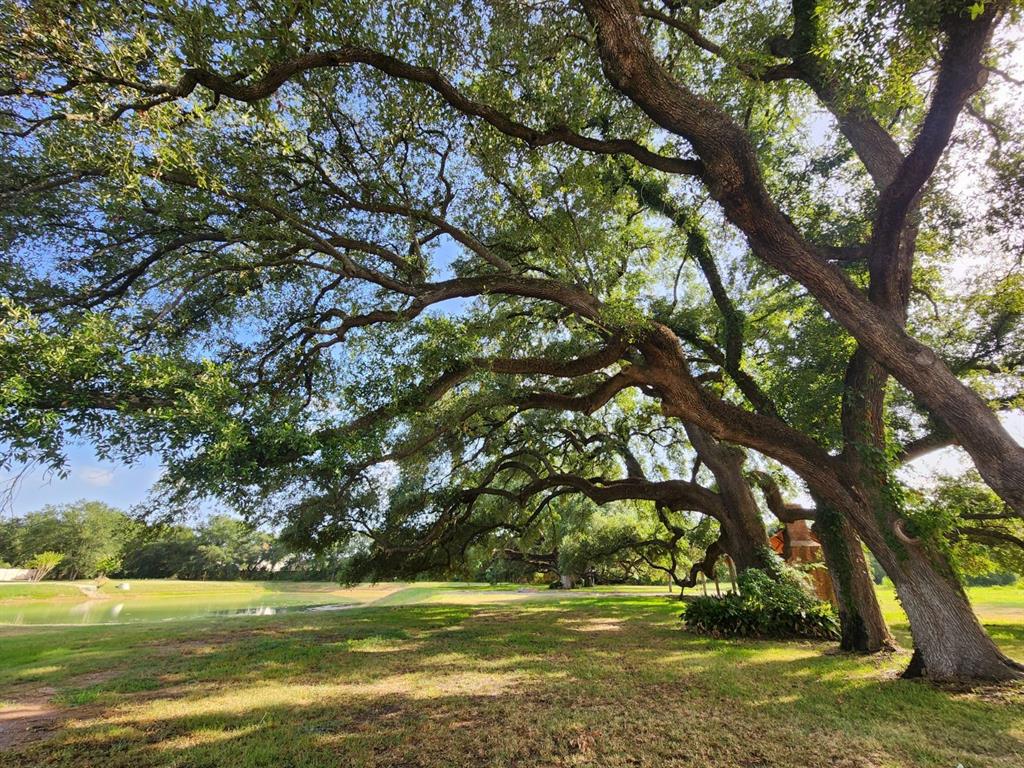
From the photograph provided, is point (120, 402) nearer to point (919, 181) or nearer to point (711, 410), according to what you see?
point (711, 410)

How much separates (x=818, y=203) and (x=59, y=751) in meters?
10.7

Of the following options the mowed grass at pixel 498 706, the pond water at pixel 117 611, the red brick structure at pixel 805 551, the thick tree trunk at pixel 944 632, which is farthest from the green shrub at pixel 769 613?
the pond water at pixel 117 611

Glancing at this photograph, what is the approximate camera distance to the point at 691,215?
800 centimetres

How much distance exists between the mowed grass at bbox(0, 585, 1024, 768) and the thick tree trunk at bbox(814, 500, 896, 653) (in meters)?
0.48

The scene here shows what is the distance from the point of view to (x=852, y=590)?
7.66 m

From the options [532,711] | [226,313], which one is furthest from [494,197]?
[532,711]

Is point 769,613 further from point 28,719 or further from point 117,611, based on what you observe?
point 117,611

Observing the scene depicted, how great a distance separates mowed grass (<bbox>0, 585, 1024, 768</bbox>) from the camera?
3.50 meters

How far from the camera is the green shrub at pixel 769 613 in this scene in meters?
8.90

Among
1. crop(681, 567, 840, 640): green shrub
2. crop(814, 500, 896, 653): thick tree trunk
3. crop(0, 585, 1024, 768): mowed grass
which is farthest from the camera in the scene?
crop(681, 567, 840, 640): green shrub

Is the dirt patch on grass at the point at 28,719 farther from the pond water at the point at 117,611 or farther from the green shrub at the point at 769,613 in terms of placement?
the pond water at the point at 117,611

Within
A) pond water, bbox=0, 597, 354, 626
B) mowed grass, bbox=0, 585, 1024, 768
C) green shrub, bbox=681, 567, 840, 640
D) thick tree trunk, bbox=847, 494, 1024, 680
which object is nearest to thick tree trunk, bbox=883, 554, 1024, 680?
thick tree trunk, bbox=847, 494, 1024, 680

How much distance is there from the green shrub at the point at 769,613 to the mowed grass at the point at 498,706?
0.58 m

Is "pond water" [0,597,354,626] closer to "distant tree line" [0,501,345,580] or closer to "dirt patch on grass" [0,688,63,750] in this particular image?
"dirt patch on grass" [0,688,63,750]
